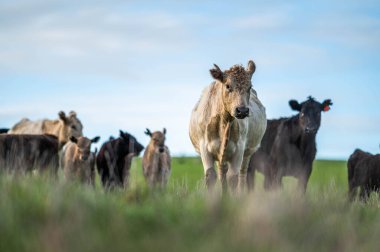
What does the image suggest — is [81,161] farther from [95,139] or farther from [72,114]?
[72,114]

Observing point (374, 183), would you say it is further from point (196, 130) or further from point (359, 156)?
point (196, 130)

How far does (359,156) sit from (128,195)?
9548 millimetres

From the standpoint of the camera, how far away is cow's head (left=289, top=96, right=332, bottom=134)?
15609 mm

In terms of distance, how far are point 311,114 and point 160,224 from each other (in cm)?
970

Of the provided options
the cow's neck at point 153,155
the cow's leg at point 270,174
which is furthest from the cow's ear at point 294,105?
the cow's neck at point 153,155

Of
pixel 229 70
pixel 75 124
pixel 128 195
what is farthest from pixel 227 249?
pixel 75 124

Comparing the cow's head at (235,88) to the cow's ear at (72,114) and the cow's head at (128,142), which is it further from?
the cow's ear at (72,114)

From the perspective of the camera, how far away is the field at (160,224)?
18.7 ft

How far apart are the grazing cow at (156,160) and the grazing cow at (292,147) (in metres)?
2.10

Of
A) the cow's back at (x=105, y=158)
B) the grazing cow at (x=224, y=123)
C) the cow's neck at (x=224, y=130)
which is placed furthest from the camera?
the cow's back at (x=105, y=158)

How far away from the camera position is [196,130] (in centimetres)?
1211

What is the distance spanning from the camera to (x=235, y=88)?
10781 mm

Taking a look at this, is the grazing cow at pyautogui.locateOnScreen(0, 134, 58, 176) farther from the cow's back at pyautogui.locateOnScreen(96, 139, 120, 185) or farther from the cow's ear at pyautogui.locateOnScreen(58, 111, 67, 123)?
the cow's ear at pyautogui.locateOnScreen(58, 111, 67, 123)

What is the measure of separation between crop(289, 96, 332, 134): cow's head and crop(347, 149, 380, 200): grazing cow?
128 cm
